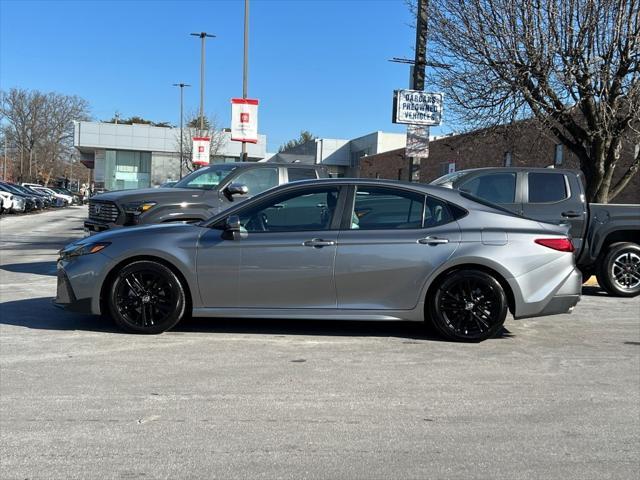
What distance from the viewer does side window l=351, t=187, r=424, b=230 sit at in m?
6.11

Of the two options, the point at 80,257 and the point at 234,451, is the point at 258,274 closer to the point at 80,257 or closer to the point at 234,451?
the point at 80,257

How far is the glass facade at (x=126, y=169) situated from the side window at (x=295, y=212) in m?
60.6

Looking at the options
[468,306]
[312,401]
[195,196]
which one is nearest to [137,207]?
[195,196]

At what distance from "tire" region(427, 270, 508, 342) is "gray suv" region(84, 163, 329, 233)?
4.22 m

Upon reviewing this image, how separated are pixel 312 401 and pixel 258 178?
19.3ft

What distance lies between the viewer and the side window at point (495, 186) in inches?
377

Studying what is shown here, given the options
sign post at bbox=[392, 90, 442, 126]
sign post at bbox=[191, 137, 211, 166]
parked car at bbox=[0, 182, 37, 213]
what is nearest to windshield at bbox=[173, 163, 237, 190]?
sign post at bbox=[392, 90, 442, 126]

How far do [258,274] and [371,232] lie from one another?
3.90ft

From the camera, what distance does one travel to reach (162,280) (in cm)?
605

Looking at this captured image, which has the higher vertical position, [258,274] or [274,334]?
[258,274]

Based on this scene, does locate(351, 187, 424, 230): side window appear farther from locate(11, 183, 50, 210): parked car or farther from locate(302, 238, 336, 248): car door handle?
locate(11, 183, 50, 210): parked car

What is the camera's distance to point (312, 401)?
14.7 feet

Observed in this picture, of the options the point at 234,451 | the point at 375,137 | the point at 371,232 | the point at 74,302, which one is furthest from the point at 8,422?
the point at 375,137

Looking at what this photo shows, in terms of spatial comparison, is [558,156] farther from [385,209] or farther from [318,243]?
[318,243]
